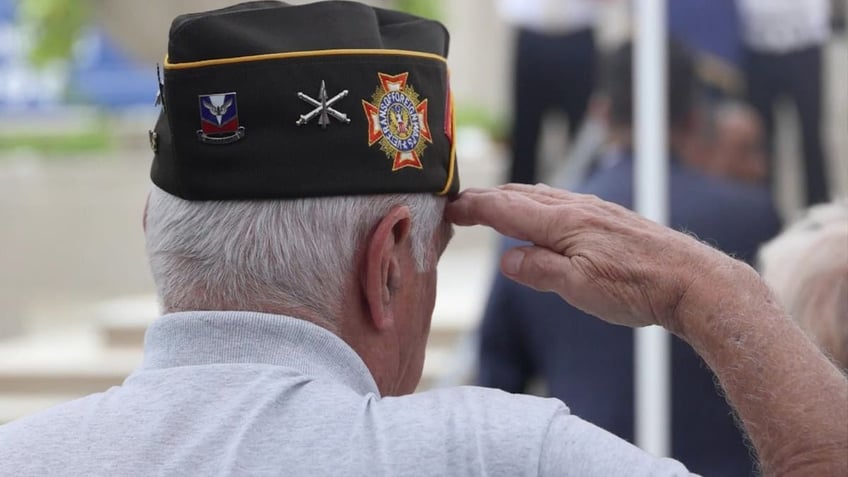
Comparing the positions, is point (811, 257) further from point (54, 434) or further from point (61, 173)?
point (61, 173)

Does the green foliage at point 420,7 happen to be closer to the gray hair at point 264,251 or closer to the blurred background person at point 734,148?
the blurred background person at point 734,148

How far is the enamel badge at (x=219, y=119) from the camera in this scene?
4.76 feet

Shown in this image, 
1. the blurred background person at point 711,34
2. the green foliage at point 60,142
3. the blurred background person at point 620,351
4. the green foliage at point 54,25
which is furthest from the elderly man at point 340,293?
the green foliage at point 60,142

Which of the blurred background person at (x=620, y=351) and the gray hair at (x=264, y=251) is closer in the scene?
the gray hair at (x=264, y=251)

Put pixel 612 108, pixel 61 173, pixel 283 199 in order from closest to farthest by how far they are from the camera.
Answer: pixel 283 199 < pixel 612 108 < pixel 61 173

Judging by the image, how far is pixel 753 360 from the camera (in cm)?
138

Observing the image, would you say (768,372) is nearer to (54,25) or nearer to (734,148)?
(734,148)

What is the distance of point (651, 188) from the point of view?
3.31m

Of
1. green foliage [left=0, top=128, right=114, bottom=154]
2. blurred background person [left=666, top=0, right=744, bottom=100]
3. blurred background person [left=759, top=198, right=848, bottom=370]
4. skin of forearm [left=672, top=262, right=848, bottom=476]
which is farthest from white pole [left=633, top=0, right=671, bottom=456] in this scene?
green foliage [left=0, top=128, right=114, bottom=154]

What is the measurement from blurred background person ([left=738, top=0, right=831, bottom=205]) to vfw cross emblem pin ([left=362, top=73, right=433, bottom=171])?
353cm

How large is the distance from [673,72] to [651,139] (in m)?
0.71

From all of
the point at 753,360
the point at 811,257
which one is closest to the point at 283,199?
the point at 753,360

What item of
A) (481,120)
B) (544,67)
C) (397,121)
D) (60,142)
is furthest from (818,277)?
(60,142)

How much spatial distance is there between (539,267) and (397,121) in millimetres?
253
